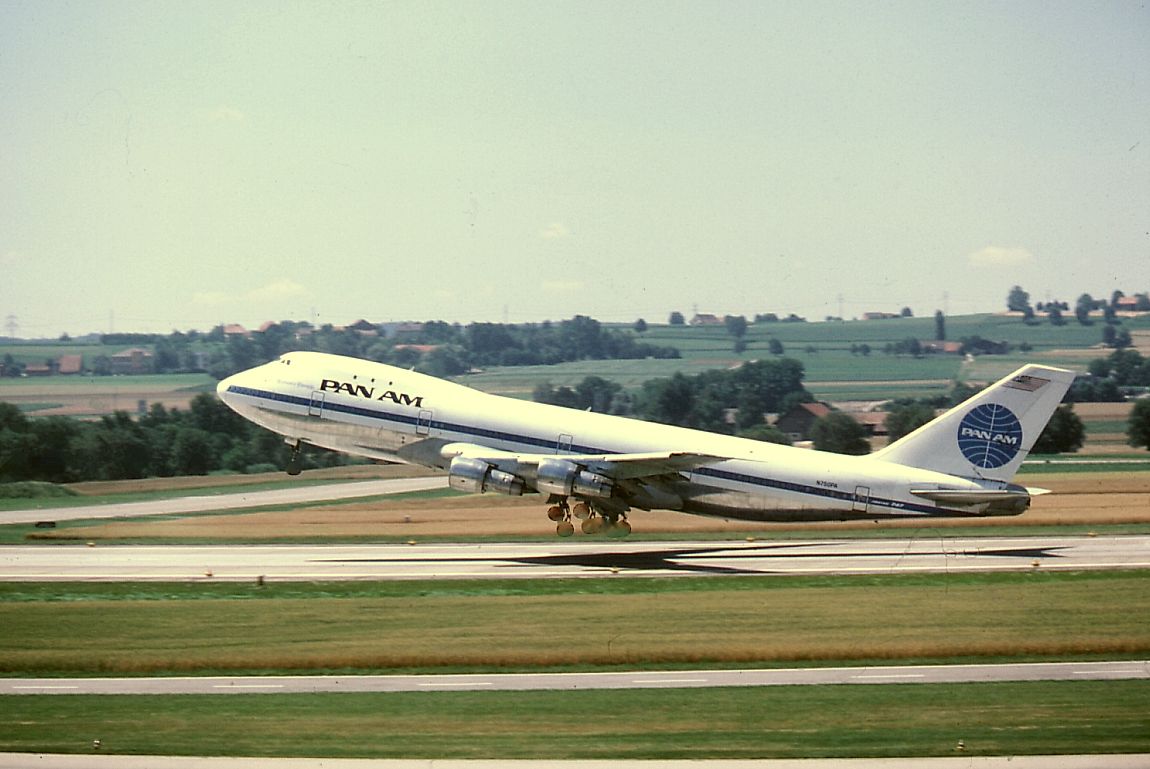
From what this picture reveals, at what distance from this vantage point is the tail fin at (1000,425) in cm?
5344

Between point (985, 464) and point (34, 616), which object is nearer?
point (34, 616)

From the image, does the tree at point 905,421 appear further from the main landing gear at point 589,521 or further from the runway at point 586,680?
the runway at point 586,680

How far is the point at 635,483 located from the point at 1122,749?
31.0m

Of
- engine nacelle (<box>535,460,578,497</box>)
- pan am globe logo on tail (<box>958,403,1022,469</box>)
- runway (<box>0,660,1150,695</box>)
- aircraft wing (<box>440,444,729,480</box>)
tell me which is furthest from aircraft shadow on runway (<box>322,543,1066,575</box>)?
runway (<box>0,660,1150,695</box>)

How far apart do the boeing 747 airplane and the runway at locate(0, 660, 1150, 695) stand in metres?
18.6

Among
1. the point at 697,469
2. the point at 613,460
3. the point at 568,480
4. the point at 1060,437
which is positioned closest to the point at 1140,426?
A: the point at 1060,437

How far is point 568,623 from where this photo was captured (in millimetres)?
38969

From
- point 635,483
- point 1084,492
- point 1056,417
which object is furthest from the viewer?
point 1056,417

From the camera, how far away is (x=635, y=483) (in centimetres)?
5531

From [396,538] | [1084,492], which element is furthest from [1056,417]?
[396,538]

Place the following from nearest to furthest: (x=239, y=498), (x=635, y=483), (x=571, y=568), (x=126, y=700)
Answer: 1. (x=126, y=700)
2. (x=571, y=568)
3. (x=635, y=483)
4. (x=239, y=498)

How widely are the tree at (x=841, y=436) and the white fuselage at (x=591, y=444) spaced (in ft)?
181

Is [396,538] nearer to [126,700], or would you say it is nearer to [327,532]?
[327,532]

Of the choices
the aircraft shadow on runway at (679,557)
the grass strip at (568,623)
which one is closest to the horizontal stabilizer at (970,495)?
Result: the aircraft shadow on runway at (679,557)
